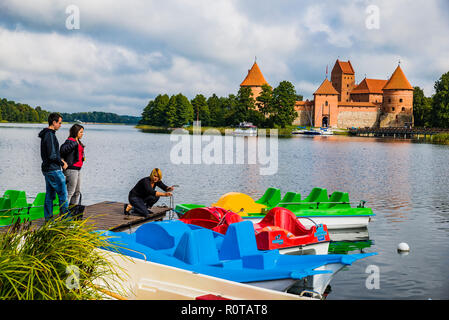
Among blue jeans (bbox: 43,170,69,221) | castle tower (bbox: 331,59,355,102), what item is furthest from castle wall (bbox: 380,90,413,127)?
blue jeans (bbox: 43,170,69,221)

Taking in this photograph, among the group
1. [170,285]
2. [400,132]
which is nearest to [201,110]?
[400,132]

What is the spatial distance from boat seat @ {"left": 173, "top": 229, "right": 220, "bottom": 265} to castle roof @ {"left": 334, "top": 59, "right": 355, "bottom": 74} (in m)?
134

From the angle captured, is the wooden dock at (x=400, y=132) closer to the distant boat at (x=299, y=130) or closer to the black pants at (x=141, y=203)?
the distant boat at (x=299, y=130)

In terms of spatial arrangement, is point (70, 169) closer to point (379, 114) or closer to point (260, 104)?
point (260, 104)

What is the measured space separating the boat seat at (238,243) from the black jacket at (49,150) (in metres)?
3.26

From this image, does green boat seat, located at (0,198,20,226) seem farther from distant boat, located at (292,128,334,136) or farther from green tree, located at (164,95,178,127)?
green tree, located at (164,95,178,127)

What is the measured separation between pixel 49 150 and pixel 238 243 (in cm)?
358

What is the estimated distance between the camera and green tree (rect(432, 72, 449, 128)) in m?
86.1

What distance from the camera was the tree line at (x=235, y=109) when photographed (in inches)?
3686

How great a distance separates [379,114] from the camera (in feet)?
358

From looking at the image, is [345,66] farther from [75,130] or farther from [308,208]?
[75,130]

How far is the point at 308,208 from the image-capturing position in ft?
42.4

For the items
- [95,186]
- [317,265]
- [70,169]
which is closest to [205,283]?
[317,265]

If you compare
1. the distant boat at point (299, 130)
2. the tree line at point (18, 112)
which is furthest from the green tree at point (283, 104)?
the tree line at point (18, 112)
